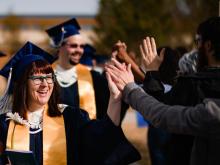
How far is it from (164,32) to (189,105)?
21.0 meters

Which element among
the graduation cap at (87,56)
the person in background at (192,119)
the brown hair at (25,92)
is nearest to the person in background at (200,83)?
the person in background at (192,119)

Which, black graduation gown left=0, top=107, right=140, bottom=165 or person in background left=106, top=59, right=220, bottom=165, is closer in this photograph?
person in background left=106, top=59, right=220, bottom=165

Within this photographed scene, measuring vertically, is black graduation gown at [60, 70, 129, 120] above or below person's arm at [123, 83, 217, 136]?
below

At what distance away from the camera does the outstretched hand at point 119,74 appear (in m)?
2.71

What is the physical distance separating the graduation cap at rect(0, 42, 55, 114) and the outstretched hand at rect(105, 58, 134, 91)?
21.6 inches

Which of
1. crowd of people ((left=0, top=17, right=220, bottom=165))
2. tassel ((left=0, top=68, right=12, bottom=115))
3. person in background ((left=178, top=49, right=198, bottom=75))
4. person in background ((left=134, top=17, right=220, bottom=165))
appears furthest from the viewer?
person in background ((left=178, top=49, right=198, bottom=75))

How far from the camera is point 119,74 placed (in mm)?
2732

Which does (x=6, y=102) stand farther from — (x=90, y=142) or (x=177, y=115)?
(x=177, y=115)

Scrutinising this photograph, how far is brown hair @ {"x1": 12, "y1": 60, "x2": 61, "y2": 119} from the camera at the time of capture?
3.03 m

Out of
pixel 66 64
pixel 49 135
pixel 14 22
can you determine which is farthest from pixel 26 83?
pixel 14 22

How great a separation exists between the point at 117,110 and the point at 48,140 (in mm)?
478

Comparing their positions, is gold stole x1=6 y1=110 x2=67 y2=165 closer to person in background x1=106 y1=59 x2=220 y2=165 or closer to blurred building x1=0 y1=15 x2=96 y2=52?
person in background x1=106 y1=59 x2=220 y2=165

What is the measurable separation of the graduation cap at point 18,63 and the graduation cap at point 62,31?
89.5 inches

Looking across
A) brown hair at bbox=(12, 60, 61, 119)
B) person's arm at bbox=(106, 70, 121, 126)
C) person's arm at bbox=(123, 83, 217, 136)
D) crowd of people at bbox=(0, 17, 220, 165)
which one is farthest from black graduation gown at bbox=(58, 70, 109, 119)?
person's arm at bbox=(123, 83, 217, 136)
